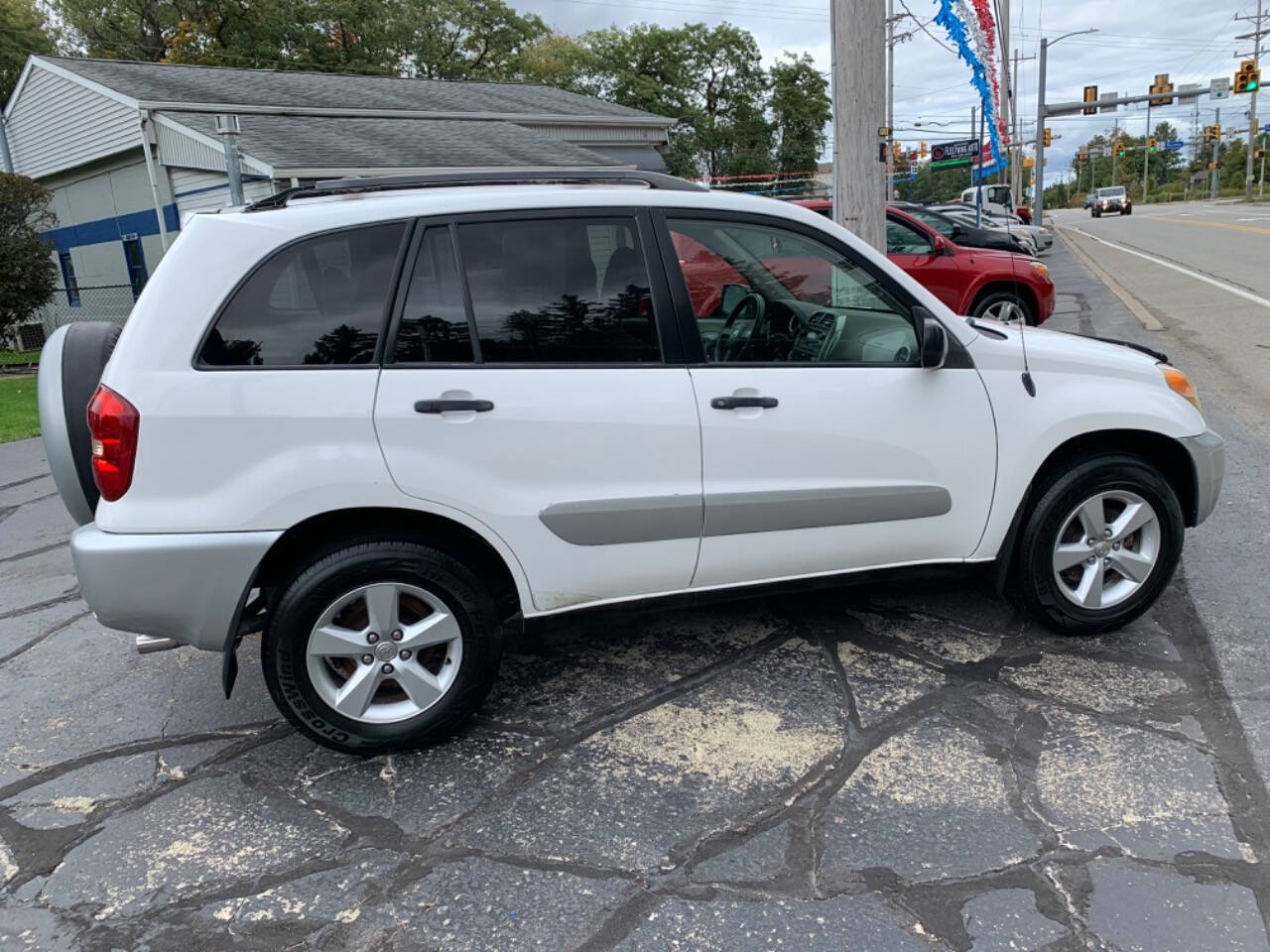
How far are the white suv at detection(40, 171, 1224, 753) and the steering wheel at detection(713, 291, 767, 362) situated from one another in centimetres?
2

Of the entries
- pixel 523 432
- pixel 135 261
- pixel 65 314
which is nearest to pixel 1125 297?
pixel 523 432

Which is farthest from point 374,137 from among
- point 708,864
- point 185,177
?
point 708,864

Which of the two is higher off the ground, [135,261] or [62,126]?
[62,126]

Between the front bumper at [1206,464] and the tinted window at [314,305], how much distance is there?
10.2 ft

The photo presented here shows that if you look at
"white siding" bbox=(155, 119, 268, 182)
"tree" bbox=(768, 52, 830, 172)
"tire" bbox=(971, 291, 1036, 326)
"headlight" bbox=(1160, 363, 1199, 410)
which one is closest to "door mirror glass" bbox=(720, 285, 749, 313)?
"headlight" bbox=(1160, 363, 1199, 410)

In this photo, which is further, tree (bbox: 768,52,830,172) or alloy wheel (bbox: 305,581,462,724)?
tree (bbox: 768,52,830,172)

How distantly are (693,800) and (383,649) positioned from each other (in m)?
1.12

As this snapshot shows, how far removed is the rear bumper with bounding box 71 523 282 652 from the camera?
2.90 metres

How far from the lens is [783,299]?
370cm

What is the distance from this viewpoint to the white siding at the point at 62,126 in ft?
60.8

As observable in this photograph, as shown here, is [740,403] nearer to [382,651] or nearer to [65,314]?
[382,651]

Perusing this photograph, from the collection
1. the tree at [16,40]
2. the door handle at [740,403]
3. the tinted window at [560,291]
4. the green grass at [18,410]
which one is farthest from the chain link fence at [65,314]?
the door handle at [740,403]

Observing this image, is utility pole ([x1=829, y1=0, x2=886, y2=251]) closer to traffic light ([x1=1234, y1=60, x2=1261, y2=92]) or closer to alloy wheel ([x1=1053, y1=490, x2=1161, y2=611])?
alloy wheel ([x1=1053, y1=490, x2=1161, y2=611])

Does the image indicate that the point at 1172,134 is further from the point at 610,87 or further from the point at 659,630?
the point at 659,630
